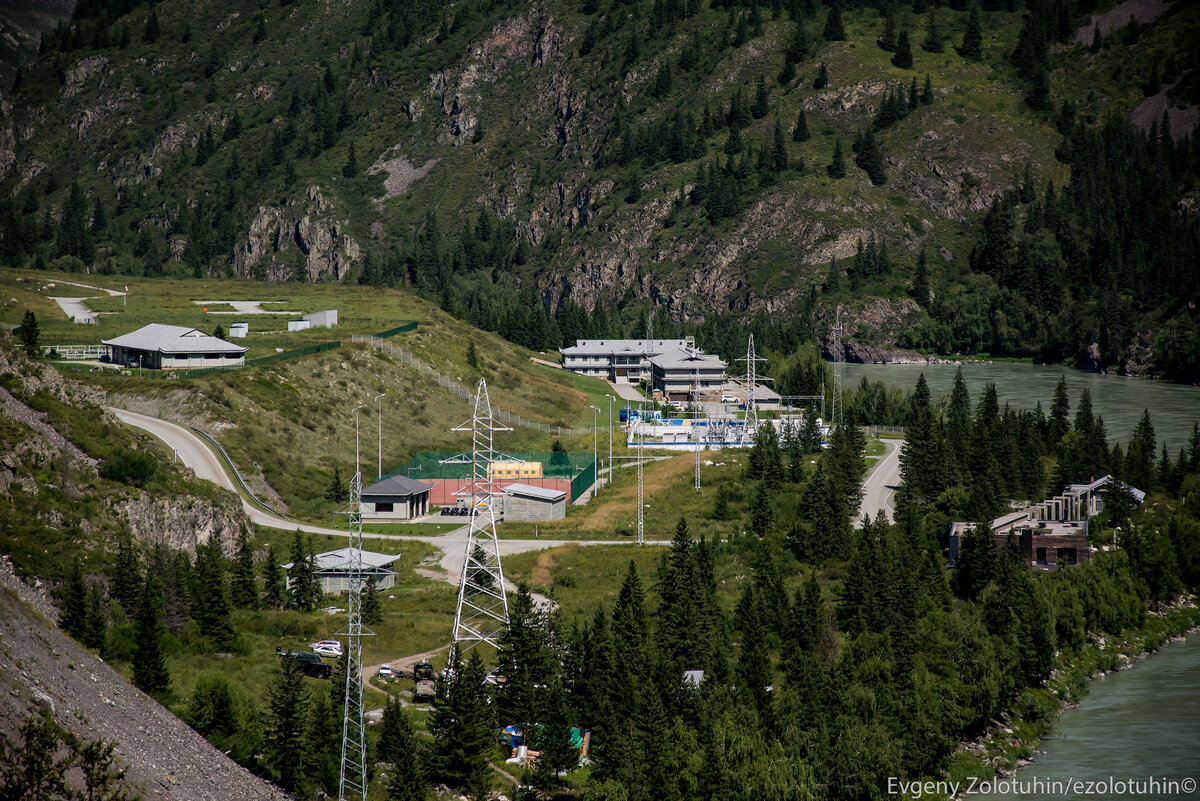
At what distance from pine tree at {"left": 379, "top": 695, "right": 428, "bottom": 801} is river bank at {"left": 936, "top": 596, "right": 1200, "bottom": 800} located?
20.9m

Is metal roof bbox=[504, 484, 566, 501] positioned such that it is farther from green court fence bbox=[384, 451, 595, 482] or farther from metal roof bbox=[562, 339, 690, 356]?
metal roof bbox=[562, 339, 690, 356]

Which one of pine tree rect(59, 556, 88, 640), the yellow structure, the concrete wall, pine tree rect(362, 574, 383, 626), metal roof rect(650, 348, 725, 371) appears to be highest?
metal roof rect(650, 348, 725, 371)

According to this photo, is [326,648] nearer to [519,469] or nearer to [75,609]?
[75,609]

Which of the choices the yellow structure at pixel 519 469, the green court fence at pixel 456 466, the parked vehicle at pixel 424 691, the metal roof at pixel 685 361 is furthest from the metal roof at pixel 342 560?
the metal roof at pixel 685 361

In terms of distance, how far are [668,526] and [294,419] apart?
114ft

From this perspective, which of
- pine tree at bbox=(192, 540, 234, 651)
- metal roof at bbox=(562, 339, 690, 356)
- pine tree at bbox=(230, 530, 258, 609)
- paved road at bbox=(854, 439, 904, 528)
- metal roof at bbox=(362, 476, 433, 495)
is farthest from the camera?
metal roof at bbox=(562, 339, 690, 356)

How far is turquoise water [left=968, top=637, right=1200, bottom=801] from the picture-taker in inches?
2013

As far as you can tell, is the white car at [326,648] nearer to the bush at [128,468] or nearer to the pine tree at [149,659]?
the pine tree at [149,659]

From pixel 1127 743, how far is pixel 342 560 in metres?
41.3

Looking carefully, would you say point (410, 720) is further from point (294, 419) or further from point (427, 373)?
point (427, 373)

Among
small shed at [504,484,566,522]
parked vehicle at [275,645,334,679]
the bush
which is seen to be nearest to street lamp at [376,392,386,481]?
small shed at [504,484,566,522]

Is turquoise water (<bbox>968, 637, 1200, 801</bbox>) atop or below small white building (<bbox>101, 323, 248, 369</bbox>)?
below

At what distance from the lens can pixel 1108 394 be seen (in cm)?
16775

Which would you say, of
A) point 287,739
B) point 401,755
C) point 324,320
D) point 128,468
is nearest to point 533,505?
point 128,468
